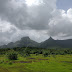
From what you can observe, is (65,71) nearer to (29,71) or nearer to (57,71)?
(57,71)

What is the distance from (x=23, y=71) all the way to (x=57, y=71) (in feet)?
60.0

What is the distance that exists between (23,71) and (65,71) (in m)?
22.5

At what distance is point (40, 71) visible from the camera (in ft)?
193

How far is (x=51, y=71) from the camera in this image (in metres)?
58.1

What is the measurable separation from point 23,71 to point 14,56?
66.2m

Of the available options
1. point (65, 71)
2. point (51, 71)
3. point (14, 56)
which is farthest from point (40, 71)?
point (14, 56)

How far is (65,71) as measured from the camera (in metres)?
A: 58.0

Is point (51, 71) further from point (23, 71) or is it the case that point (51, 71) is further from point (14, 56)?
point (14, 56)

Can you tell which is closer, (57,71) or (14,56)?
(57,71)

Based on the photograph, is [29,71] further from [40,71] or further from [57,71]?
[57,71]

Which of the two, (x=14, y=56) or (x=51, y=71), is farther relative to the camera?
(x=14, y=56)

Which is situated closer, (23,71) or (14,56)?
(23,71)

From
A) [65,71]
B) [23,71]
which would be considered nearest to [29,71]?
[23,71]

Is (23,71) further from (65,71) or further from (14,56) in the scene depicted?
(14,56)
